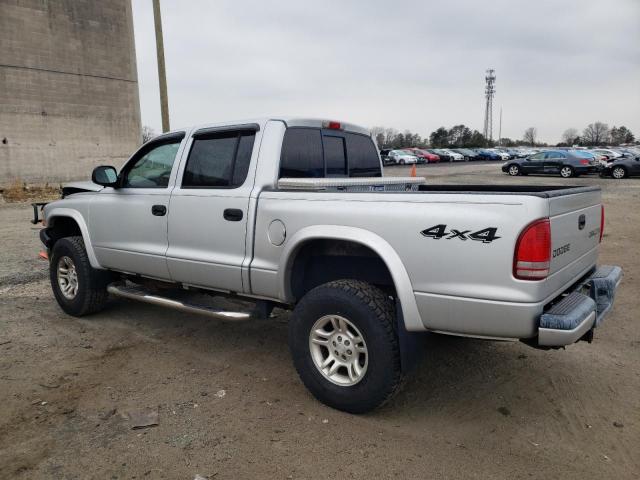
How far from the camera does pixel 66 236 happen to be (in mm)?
5965

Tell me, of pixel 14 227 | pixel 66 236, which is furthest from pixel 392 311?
pixel 14 227

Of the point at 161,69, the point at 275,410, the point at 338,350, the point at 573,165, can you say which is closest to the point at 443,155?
the point at 573,165

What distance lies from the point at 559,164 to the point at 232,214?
2738cm

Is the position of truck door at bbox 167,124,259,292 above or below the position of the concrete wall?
below

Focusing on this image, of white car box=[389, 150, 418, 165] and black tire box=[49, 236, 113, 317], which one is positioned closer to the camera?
black tire box=[49, 236, 113, 317]

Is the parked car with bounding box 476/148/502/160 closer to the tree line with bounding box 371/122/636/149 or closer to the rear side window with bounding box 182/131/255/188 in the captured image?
the tree line with bounding box 371/122/636/149

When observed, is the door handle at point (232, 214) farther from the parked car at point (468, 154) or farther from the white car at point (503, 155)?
the white car at point (503, 155)

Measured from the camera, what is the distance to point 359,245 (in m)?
3.48

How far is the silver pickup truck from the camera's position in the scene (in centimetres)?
283

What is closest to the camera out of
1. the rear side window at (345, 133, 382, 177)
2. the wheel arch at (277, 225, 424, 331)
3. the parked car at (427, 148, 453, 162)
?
the wheel arch at (277, 225, 424, 331)

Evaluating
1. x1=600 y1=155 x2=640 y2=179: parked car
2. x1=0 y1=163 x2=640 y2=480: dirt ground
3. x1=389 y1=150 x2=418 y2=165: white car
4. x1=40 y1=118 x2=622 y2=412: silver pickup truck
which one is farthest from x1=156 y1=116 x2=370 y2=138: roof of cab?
x1=389 y1=150 x2=418 y2=165: white car

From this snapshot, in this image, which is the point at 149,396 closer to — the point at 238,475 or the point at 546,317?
the point at 238,475

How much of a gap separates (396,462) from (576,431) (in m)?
1.20

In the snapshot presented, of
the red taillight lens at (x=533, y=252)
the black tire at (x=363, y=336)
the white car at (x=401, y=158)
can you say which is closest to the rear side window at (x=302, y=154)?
the black tire at (x=363, y=336)
